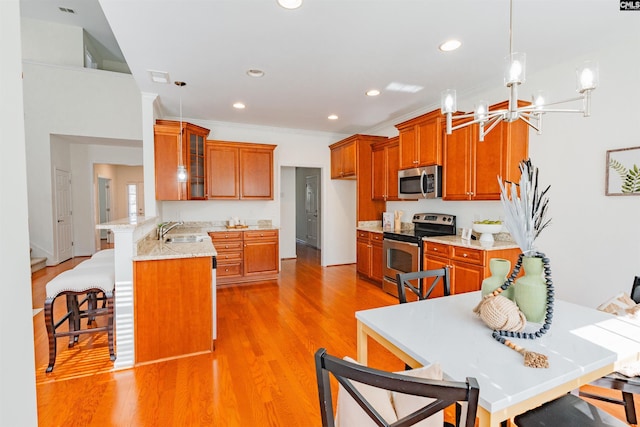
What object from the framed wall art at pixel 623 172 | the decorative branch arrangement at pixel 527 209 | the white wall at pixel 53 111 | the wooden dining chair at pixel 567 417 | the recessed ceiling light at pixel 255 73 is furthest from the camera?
the white wall at pixel 53 111

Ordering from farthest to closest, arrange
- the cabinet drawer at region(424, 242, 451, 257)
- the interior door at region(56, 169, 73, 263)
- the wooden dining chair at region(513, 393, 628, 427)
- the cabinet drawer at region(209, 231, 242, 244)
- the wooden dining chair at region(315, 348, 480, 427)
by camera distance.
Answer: the interior door at region(56, 169, 73, 263) → the cabinet drawer at region(209, 231, 242, 244) → the cabinet drawer at region(424, 242, 451, 257) → the wooden dining chair at region(513, 393, 628, 427) → the wooden dining chair at region(315, 348, 480, 427)

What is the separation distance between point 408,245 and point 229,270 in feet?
9.15

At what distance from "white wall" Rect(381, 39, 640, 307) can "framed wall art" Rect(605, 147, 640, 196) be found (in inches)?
2.0

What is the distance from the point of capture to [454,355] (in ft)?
3.71

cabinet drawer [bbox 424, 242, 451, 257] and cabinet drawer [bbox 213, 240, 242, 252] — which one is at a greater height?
cabinet drawer [bbox 424, 242, 451, 257]

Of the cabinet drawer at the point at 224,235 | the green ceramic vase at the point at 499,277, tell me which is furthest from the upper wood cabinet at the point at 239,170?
the green ceramic vase at the point at 499,277

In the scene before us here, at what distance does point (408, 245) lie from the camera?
4004 mm

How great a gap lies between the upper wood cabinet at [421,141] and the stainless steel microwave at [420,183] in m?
0.08

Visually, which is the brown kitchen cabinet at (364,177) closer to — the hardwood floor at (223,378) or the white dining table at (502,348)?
the hardwood floor at (223,378)

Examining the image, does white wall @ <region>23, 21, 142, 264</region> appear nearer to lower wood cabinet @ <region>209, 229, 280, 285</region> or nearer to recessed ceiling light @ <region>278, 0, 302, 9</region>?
lower wood cabinet @ <region>209, 229, 280, 285</region>

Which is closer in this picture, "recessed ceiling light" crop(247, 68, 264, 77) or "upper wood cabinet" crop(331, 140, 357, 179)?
"recessed ceiling light" crop(247, 68, 264, 77)

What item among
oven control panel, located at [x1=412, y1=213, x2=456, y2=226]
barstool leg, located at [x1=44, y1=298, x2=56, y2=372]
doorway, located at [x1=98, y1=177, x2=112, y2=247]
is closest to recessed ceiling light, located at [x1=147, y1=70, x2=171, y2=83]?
barstool leg, located at [x1=44, y1=298, x2=56, y2=372]

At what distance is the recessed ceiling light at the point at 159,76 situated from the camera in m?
3.20

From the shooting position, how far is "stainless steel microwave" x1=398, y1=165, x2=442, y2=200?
383 cm
